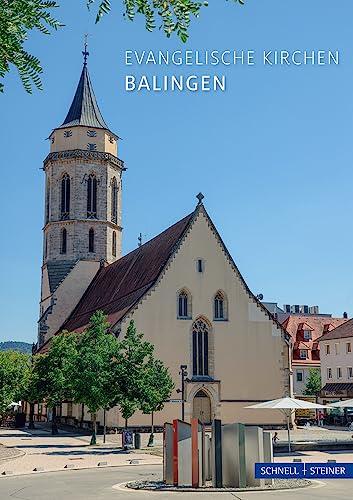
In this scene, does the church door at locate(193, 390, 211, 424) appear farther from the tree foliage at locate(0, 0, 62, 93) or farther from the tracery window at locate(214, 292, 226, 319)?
the tree foliage at locate(0, 0, 62, 93)

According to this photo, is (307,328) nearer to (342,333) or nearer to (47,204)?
(342,333)

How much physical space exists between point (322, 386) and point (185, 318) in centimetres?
2540

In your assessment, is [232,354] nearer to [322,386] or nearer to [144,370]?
[144,370]

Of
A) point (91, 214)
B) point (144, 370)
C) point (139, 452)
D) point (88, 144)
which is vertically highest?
point (88, 144)

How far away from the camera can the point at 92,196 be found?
66.3 meters

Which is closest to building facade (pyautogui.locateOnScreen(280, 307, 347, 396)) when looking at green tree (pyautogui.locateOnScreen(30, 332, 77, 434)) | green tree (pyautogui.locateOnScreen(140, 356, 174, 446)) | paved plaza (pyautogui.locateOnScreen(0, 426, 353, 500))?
green tree (pyautogui.locateOnScreen(30, 332, 77, 434))

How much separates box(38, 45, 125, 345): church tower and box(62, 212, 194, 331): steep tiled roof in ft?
5.38

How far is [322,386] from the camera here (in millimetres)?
67750

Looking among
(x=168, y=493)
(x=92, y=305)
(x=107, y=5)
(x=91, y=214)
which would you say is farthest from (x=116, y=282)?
(x=107, y=5)

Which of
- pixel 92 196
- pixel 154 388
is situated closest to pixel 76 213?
pixel 92 196

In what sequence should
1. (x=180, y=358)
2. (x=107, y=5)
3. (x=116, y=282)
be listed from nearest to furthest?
(x=107, y=5) → (x=180, y=358) → (x=116, y=282)

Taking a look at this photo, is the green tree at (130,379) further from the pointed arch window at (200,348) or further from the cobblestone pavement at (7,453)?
the pointed arch window at (200,348)

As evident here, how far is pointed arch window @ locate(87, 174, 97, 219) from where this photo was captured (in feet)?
216

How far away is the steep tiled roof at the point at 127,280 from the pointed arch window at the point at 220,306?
471cm
